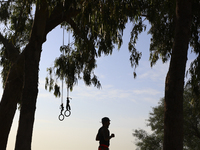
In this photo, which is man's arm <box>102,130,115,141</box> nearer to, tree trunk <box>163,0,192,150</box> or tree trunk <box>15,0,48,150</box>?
tree trunk <box>163,0,192,150</box>

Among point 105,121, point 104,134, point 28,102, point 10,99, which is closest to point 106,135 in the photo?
point 104,134

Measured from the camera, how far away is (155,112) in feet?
57.1

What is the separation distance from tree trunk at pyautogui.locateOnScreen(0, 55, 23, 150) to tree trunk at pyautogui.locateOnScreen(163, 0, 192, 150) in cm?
484

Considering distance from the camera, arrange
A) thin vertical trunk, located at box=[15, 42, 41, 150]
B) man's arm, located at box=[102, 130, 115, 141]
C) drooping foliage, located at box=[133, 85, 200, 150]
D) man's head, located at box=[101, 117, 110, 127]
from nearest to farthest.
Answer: man's arm, located at box=[102, 130, 115, 141], man's head, located at box=[101, 117, 110, 127], thin vertical trunk, located at box=[15, 42, 41, 150], drooping foliage, located at box=[133, 85, 200, 150]

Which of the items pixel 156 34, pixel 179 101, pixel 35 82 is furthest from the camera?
pixel 156 34

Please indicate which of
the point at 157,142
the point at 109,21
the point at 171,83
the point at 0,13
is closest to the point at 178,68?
the point at 171,83

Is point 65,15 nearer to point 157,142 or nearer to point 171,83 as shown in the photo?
point 171,83

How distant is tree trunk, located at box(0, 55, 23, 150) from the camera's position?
8046 millimetres

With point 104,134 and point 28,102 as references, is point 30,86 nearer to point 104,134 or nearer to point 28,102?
point 28,102

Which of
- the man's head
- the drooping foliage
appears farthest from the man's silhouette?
the drooping foliage

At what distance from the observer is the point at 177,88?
5133 mm

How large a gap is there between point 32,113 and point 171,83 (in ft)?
11.8

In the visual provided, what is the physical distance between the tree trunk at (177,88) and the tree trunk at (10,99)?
4.84 metres

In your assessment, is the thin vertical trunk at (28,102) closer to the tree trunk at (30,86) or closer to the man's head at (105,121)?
the tree trunk at (30,86)
